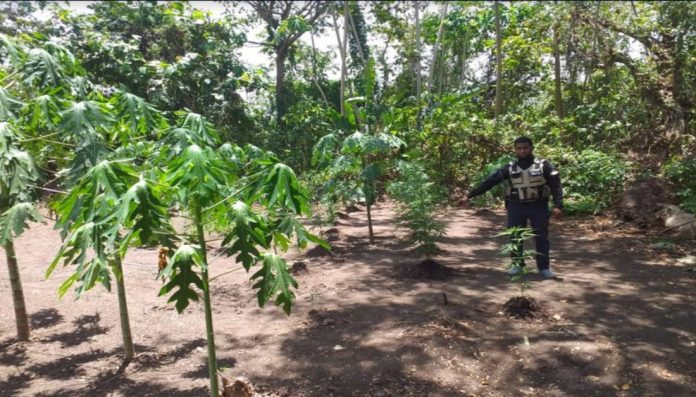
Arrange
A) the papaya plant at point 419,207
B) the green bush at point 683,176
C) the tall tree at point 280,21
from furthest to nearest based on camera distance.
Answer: the tall tree at point 280,21, the green bush at point 683,176, the papaya plant at point 419,207

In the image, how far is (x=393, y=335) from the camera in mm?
4414

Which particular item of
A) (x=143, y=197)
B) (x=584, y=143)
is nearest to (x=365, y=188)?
(x=143, y=197)

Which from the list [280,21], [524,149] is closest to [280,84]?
[280,21]

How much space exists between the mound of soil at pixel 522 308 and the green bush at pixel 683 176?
5.17 metres

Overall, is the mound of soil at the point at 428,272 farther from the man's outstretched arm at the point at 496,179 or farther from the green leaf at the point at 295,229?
the green leaf at the point at 295,229

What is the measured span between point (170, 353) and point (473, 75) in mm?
26274

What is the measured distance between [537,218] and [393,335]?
7.84 ft

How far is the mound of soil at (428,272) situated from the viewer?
6121 mm

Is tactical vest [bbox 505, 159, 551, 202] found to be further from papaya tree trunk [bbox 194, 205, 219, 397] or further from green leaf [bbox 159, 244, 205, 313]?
green leaf [bbox 159, 244, 205, 313]

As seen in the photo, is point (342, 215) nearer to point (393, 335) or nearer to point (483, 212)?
point (483, 212)

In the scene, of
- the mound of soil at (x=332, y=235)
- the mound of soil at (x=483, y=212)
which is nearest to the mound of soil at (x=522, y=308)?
the mound of soil at (x=332, y=235)

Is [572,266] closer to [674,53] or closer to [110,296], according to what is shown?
[110,296]

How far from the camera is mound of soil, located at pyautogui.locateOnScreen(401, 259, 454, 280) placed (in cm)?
612

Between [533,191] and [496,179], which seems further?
[496,179]
